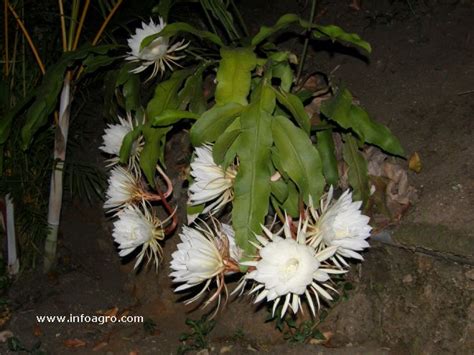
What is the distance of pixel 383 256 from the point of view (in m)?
1.86

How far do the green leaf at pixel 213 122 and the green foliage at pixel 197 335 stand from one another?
2.54ft

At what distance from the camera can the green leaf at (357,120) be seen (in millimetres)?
1598

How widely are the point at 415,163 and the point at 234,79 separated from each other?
0.69 meters

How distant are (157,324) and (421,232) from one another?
100 cm

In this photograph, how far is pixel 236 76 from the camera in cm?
155

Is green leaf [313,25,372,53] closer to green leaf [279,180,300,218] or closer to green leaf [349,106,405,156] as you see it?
green leaf [349,106,405,156]

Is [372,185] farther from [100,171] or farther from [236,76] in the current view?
[100,171]

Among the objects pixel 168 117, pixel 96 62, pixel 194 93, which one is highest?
pixel 96 62

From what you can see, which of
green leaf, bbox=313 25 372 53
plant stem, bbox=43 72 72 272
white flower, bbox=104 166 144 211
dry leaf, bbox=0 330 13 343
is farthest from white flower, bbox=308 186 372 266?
dry leaf, bbox=0 330 13 343

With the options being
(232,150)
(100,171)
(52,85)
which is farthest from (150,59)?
(100,171)

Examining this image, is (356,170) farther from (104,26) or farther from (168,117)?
(104,26)

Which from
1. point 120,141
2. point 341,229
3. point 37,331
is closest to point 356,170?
point 341,229

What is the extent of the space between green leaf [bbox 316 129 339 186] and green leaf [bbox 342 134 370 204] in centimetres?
5

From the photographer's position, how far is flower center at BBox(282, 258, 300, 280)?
49.7 inches
